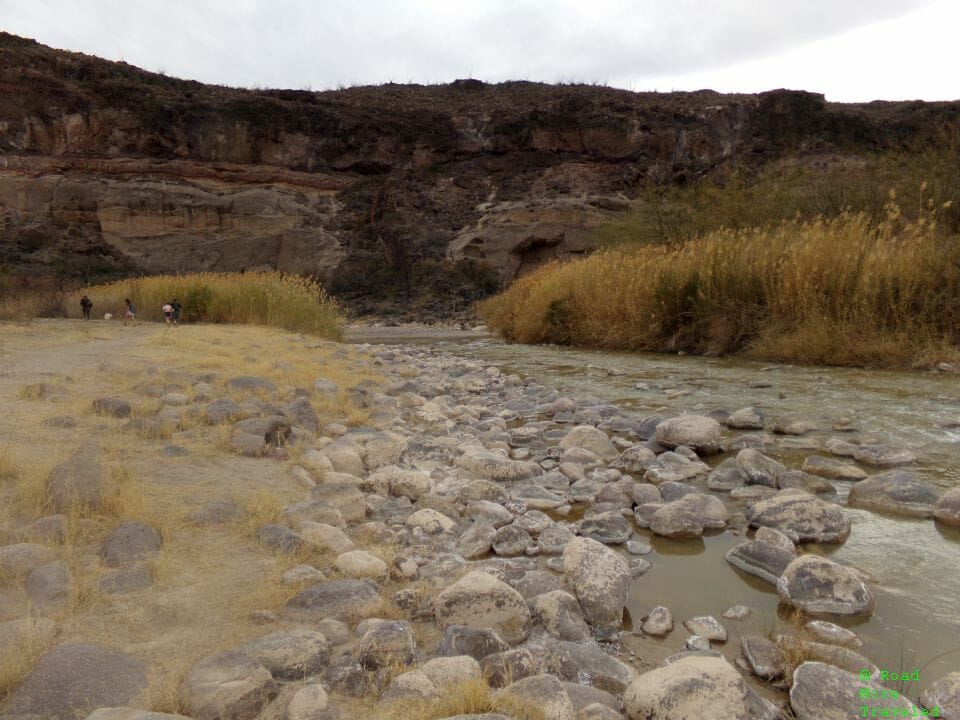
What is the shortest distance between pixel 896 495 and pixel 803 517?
1.67 feet

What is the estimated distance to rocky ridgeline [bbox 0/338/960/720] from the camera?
3.90 ft

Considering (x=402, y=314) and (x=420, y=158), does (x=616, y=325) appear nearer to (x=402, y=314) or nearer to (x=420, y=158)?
(x=402, y=314)

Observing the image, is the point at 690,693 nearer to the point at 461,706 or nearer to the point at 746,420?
the point at 461,706

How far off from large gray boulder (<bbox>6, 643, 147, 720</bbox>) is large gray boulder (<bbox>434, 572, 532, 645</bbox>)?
0.69 meters

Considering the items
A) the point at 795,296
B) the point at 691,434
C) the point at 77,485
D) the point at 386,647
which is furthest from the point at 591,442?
the point at 795,296

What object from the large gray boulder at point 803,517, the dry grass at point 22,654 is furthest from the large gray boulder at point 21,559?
the large gray boulder at point 803,517

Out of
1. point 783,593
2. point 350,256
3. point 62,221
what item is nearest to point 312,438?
point 783,593

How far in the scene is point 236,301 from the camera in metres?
11.3

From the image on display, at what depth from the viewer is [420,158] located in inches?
1134

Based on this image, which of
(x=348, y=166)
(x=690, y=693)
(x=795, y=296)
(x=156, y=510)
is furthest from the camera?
(x=348, y=166)

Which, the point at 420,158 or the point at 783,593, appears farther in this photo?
the point at 420,158

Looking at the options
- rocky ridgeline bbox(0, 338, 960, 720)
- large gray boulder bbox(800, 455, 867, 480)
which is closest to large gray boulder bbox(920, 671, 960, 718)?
rocky ridgeline bbox(0, 338, 960, 720)

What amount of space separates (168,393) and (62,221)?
23779 millimetres

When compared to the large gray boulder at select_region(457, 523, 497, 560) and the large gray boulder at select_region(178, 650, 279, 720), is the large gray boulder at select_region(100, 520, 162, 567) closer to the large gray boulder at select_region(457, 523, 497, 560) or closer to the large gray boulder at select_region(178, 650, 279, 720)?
the large gray boulder at select_region(178, 650, 279, 720)
